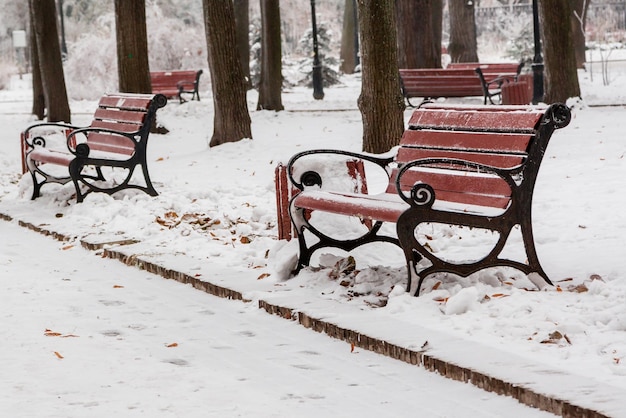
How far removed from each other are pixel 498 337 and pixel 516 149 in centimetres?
141

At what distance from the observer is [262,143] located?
52.1ft

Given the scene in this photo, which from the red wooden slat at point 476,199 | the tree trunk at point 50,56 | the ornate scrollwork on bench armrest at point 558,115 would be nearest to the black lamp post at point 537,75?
the tree trunk at point 50,56

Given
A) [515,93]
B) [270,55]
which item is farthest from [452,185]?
[270,55]

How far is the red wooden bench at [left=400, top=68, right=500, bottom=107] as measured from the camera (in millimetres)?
19828

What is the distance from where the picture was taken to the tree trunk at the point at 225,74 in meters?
15.4

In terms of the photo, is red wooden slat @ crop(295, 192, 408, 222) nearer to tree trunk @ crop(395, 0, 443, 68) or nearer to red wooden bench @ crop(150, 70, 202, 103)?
tree trunk @ crop(395, 0, 443, 68)

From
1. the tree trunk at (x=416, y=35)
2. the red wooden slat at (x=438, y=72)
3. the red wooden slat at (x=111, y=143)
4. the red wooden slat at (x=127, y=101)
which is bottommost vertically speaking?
the red wooden slat at (x=111, y=143)

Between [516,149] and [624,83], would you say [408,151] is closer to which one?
[516,149]

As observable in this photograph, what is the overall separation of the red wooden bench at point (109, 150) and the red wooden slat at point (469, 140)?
3.94 m

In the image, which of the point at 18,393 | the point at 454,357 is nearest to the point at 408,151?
the point at 454,357

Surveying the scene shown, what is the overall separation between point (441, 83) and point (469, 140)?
43.8ft

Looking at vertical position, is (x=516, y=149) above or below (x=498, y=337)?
above

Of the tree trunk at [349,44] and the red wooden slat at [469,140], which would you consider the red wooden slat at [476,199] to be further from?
the tree trunk at [349,44]

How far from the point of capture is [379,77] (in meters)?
12.4
